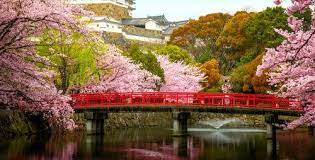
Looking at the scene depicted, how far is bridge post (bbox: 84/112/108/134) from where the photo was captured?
41281 mm

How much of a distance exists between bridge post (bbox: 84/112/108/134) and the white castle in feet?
169

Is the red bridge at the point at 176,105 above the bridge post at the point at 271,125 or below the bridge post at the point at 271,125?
above

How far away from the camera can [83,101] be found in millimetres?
40281

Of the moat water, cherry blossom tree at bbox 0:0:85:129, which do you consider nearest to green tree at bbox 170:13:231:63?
the moat water

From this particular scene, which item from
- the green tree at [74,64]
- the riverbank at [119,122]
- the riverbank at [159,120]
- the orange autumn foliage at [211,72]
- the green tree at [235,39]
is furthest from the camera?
the green tree at [235,39]

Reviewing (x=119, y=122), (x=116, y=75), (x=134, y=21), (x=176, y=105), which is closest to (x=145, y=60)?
(x=116, y=75)

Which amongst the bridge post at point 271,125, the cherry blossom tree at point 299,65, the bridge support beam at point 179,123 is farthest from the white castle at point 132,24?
the cherry blossom tree at point 299,65

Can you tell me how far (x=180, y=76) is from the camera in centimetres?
6097

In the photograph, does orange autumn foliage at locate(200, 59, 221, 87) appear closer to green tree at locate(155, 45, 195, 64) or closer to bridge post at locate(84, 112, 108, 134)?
green tree at locate(155, 45, 195, 64)

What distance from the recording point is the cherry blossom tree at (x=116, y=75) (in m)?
45.0

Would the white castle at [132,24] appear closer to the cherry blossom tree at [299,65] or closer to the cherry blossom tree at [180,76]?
the cherry blossom tree at [180,76]

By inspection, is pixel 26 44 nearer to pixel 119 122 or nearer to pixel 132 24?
pixel 119 122

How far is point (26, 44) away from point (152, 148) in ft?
47.9

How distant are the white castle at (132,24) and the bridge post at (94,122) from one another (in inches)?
2022
